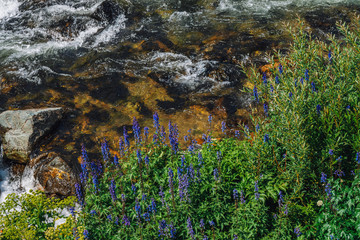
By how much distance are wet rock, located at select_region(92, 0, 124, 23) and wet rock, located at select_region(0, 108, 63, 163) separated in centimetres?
582

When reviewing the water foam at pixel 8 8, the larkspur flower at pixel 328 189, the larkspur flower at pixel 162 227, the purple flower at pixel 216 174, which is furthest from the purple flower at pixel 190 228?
the water foam at pixel 8 8

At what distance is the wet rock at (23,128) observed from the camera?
344 inches

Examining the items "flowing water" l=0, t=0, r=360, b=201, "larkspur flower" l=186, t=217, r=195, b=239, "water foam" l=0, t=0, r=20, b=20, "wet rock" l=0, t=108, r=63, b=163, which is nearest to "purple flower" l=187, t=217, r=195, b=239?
"larkspur flower" l=186, t=217, r=195, b=239

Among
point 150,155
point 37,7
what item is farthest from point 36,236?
point 37,7

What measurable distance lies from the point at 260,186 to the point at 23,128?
20.6 feet

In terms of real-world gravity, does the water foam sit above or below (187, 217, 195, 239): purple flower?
above

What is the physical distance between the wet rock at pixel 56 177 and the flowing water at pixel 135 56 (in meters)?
A: 0.46

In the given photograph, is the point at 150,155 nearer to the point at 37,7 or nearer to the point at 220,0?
the point at 220,0

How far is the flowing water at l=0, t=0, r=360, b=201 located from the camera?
9594 mm

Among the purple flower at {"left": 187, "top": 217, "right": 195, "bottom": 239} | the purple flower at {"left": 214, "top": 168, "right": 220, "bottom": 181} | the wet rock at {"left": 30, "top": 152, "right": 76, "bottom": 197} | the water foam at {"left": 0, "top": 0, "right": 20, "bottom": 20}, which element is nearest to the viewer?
the purple flower at {"left": 187, "top": 217, "right": 195, "bottom": 239}

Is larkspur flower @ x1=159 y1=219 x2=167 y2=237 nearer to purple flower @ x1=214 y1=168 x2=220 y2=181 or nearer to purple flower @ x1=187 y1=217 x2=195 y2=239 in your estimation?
purple flower @ x1=187 y1=217 x2=195 y2=239

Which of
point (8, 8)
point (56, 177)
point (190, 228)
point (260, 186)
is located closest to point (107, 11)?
point (8, 8)

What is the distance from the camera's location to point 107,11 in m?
14.2

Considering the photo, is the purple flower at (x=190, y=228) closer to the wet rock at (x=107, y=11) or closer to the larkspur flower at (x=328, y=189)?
the larkspur flower at (x=328, y=189)
